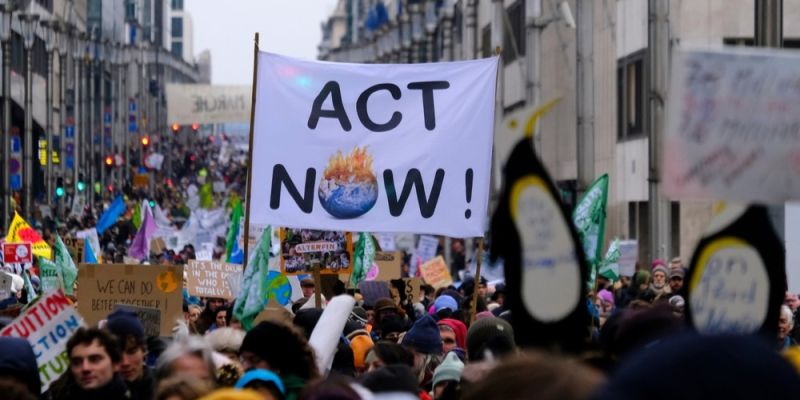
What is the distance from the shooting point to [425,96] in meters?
12.0

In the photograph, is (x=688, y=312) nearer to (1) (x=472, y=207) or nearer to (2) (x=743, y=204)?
(2) (x=743, y=204)

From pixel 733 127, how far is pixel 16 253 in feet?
55.0

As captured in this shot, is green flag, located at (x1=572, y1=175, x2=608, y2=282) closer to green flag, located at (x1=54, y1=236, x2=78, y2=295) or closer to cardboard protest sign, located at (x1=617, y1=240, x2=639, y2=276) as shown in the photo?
green flag, located at (x1=54, y1=236, x2=78, y2=295)

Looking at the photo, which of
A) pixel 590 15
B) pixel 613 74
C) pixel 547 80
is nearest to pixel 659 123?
pixel 590 15

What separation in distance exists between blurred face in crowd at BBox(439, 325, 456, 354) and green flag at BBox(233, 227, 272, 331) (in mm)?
1162

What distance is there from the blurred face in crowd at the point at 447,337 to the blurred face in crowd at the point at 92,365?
4.11m

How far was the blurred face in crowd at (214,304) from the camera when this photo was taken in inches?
562

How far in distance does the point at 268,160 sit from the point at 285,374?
194 inches

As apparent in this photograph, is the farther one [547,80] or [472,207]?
[547,80]

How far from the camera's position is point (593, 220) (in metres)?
13.6

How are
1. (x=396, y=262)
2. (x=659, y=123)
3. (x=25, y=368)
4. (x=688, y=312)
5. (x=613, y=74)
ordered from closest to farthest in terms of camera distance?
(x=688, y=312)
(x=25, y=368)
(x=396, y=262)
(x=659, y=123)
(x=613, y=74)

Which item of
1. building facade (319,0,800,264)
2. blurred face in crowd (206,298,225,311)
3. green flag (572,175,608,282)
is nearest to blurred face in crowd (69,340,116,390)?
green flag (572,175,608,282)

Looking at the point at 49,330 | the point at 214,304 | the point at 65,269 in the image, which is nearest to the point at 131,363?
the point at 49,330

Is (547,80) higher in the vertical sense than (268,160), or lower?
higher
